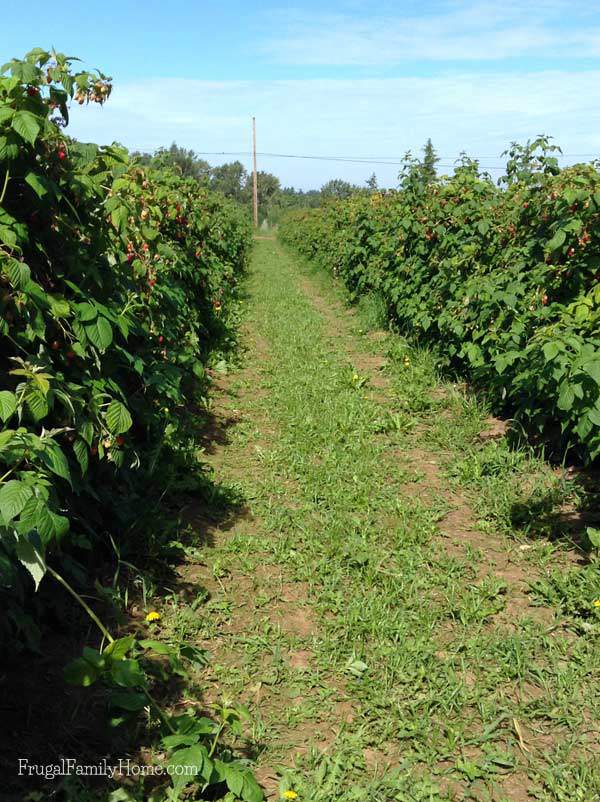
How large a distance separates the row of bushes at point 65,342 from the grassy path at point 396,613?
2.47ft

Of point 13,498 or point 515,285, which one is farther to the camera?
point 515,285

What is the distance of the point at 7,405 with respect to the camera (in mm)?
2205

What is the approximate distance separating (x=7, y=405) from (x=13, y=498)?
0.44 m

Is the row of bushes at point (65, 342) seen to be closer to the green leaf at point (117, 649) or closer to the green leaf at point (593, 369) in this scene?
the green leaf at point (117, 649)

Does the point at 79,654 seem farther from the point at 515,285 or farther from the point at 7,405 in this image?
the point at 515,285

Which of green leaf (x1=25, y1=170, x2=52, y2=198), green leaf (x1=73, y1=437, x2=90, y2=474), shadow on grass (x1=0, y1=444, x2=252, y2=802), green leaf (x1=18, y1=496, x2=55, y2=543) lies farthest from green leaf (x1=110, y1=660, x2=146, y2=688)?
green leaf (x1=25, y1=170, x2=52, y2=198)

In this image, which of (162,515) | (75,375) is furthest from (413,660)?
(75,375)

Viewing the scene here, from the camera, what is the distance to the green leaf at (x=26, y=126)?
2.41 metres

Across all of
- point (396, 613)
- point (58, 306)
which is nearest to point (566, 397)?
point (396, 613)

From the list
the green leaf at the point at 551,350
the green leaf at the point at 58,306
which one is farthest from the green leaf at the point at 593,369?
the green leaf at the point at 58,306

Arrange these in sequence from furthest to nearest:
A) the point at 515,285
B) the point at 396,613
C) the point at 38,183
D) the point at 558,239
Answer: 1. the point at 515,285
2. the point at 558,239
3. the point at 396,613
4. the point at 38,183

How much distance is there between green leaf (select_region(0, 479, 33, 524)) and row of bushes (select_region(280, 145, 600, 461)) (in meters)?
2.77

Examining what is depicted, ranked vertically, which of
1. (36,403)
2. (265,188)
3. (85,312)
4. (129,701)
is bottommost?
(129,701)

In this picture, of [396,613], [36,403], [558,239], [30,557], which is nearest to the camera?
[30,557]
